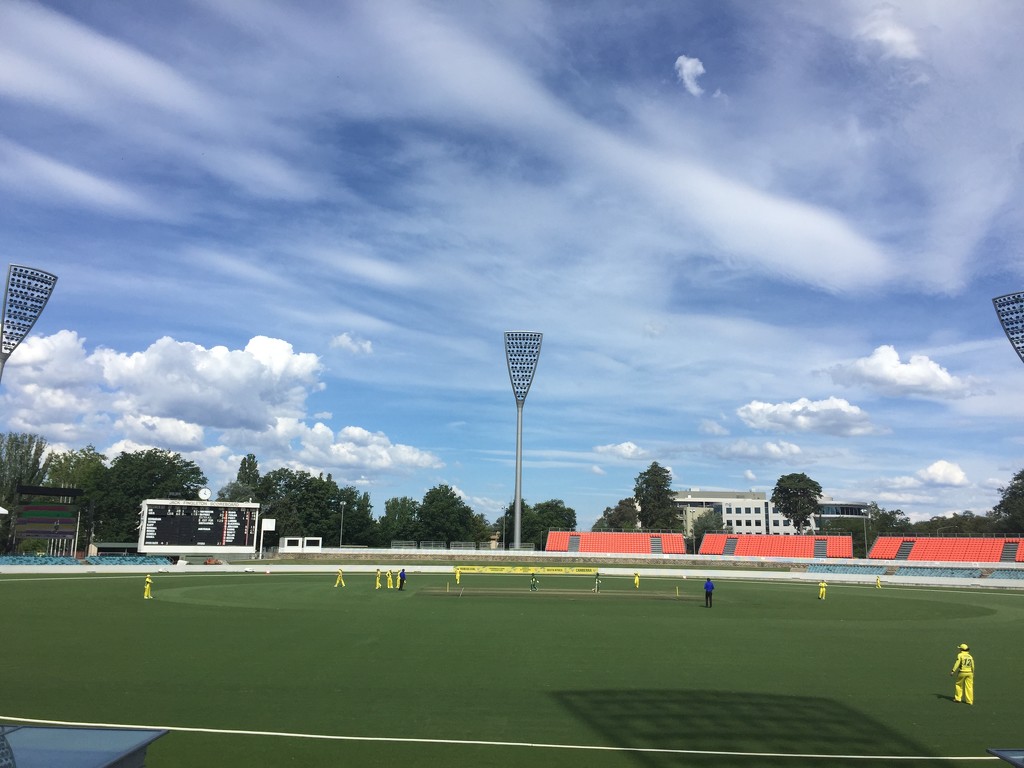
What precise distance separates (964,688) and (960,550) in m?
67.3

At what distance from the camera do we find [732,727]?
12.5 m

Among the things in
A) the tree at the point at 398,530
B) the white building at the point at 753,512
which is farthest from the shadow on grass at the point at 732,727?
the white building at the point at 753,512

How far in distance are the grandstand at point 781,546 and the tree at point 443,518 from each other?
1479 inches

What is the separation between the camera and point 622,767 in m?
10.1

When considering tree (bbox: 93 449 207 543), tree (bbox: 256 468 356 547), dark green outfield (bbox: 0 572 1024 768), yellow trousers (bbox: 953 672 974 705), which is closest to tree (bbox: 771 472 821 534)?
tree (bbox: 256 468 356 547)

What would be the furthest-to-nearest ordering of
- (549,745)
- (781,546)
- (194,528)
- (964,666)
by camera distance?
1. (781,546)
2. (194,528)
3. (964,666)
4. (549,745)

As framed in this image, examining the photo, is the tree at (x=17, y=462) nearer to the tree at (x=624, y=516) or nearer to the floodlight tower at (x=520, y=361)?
the floodlight tower at (x=520, y=361)

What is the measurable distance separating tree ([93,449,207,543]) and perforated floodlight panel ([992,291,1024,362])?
3890 inches

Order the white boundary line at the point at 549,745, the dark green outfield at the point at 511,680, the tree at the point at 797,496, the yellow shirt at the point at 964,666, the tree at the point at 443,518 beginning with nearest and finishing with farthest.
Result: the white boundary line at the point at 549,745 → the dark green outfield at the point at 511,680 → the yellow shirt at the point at 964,666 → the tree at the point at 443,518 → the tree at the point at 797,496

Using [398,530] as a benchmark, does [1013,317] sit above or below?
above

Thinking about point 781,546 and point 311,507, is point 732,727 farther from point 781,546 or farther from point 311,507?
point 311,507

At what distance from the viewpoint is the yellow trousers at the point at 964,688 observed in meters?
14.4

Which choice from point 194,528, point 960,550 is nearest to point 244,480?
point 194,528

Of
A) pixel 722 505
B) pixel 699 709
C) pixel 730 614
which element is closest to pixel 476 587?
pixel 730 614
